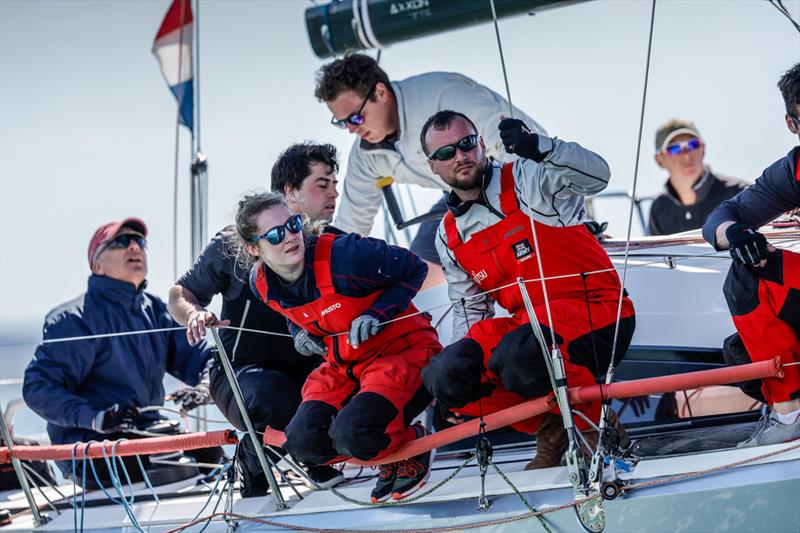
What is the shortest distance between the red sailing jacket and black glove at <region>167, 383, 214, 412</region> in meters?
1.80

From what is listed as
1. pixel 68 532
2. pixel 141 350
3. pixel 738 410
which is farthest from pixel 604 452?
pixel 141 350

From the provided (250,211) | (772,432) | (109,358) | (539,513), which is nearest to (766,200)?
(772,432)

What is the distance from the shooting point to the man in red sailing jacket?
2.71m

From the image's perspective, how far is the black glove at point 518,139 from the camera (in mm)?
2604

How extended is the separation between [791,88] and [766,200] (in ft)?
0.95

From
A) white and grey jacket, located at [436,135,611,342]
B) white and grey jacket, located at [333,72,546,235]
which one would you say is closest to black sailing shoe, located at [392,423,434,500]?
white and grey jacket, located at [436,135,611,342]

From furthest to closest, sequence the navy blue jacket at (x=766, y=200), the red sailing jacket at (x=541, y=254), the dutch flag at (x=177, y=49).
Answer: the dutch flag at (x=177, y=49) < the red sailing jacket at (x=541, y=254) < the navy blue jacket at (x=766, y=200)

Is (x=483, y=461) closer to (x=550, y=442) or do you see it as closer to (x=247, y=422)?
(x=550, y=442)

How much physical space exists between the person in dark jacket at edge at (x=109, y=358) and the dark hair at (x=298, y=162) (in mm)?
1128

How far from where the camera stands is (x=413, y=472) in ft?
9.86

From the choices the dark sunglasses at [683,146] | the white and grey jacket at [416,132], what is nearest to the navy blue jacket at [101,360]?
the white and grey jacket at [416,132]

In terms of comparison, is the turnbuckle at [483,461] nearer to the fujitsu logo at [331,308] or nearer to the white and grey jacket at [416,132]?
the fujitsu logo at [331,308]

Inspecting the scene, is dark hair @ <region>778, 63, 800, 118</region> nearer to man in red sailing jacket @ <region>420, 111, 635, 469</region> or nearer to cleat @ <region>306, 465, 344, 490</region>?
man in red sailing jacket @ <region>420, 111, 635, 469</region>

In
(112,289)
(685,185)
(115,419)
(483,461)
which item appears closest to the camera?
(483,461)
